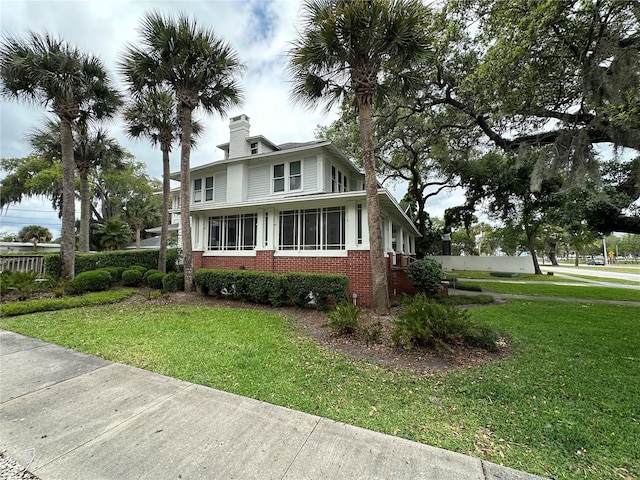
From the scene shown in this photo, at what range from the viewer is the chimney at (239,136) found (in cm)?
1405

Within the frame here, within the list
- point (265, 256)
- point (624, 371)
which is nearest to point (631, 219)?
point (624, 371)

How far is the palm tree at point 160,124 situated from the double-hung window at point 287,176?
5.25 m

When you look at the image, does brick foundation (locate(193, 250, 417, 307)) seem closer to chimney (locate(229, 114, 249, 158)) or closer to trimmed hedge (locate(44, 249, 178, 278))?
A: trimmed hedge (locate(44, 249, 178, 278))

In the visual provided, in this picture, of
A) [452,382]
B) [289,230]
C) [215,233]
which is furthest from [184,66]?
[452,382]

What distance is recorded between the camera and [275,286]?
846 cm

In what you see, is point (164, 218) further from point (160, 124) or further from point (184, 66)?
point (184, 66)

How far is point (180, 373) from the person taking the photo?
12.6 ft

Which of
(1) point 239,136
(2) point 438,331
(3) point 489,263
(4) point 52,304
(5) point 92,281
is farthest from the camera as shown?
(3) point 489,263

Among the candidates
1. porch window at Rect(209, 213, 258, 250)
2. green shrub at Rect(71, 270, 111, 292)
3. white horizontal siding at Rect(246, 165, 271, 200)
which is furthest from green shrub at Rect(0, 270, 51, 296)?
white horizontal siding at Rect(246, 165, 271, 200)

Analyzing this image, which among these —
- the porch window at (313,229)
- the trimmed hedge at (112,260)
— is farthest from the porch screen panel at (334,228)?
the trimmed hedge at (112,260)

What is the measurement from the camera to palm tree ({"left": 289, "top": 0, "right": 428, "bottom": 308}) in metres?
6.52

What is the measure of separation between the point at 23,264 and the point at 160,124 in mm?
9095

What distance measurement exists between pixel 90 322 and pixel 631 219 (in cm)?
1870

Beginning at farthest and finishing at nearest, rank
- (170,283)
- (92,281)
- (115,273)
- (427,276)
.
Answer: (115,273) → (92,281) → (170,283) → (427,276)
